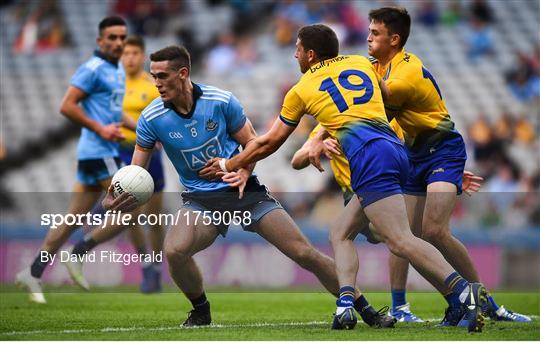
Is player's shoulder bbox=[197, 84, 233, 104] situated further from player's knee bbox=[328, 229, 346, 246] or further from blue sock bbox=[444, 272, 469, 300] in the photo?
blue sock bbox=[444, 272, 469, 300]

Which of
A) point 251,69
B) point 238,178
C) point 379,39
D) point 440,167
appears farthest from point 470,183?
point 251,69

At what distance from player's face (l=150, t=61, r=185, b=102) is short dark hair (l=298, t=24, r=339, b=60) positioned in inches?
39.1

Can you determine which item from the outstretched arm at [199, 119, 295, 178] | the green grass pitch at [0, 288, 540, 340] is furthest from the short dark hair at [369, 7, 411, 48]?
the green grass pitch at [0, 288, 540, 340]

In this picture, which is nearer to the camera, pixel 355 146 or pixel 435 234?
pixel 355 146

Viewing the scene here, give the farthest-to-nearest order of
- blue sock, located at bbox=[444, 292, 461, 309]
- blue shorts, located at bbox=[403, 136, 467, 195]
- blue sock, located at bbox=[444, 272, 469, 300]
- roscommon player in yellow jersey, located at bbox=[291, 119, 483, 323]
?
1. roscommon player in yellow jersey, located at bbox=[291, 119, 483, 323]
2. blue shorts, located at bbox=[403, 136, 467, 195]
3. blue sock, located at bbox=[444, 292, 461, 309]
4. blue sock, located at bbox=[444, 272, 469, 300]

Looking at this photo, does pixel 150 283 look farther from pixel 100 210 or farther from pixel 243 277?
pixel 243 277

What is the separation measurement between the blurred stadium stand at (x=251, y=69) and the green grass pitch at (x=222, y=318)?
6.28m

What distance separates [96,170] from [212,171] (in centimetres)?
360

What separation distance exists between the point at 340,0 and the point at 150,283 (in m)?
11.2

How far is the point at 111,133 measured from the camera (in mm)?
11383

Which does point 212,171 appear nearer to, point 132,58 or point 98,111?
point 98,111

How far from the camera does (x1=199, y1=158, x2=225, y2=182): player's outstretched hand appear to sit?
8.31m

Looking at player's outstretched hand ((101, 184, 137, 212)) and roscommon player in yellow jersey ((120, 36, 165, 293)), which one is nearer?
player's outstretched hand ((101, 184, 137, 212))

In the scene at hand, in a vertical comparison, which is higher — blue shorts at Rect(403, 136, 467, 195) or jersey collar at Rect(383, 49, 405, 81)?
jersey collar at Rect(383, 49, 405, 81)
